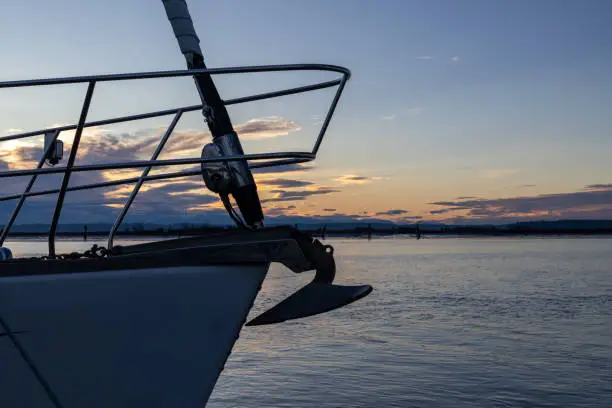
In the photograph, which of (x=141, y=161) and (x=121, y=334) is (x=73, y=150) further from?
(x=121, y=334)

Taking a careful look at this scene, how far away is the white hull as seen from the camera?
12.7 ft

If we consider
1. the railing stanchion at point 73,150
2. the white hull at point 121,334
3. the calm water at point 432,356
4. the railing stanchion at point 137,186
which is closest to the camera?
the white hull at point 121,334

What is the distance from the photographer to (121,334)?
3.98 metres

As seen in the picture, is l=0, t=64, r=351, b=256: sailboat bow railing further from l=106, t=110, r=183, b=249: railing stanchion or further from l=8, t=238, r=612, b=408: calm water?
l=8, t=238, r=612, b=408: calm water

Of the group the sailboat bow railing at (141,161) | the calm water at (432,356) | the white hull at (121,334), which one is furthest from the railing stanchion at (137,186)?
the calm water at (432,356)

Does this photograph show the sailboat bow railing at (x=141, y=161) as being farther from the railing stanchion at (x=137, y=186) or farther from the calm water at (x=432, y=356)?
the calm water at (x=432, y=356)

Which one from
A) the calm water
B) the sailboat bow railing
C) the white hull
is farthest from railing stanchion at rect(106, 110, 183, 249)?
the calm water

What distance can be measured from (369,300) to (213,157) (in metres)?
15.4

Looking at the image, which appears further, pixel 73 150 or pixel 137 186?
pixel 137 186

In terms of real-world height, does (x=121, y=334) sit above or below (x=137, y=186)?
below

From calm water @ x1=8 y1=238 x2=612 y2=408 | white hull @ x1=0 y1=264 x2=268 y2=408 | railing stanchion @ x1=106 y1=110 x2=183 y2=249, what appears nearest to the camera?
white hull @ x1=0 y1=264 x2=268 y2=408

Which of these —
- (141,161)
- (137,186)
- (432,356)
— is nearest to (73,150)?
(141,161)

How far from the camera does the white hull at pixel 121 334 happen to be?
12.7 ft

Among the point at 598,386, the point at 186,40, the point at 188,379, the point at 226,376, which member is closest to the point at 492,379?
the point at 598,386
